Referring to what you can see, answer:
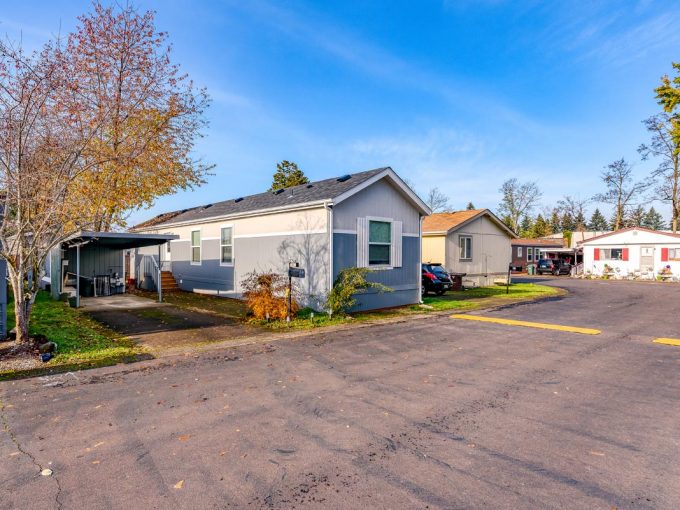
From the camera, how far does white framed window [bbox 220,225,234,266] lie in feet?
54.5

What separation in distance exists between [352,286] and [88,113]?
513 inches

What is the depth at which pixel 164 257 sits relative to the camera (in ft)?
72.9

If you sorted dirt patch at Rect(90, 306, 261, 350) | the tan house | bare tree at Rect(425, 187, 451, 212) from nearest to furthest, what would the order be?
dirt patch at Rect(90, 306, 261, 350) → the tan house → bare tree at Rect(425, 187, 451, 212)

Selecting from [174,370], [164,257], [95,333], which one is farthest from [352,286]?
[164,257]

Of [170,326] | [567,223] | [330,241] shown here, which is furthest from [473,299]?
[567,223]

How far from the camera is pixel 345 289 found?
11.5 meters

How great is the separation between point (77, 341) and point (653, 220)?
406 feet

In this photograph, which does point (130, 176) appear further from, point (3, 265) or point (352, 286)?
point (352, 286)

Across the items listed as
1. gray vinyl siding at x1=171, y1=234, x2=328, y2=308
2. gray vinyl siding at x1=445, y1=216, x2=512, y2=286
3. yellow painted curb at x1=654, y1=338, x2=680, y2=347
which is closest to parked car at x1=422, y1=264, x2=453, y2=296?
gray vinyl siding at x1=445, y1=216, x2=512, y2=286

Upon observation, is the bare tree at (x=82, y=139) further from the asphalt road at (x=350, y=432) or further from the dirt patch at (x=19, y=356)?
the asphalt road at (x=350, y=432)

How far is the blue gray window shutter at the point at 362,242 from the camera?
1263 centimetres

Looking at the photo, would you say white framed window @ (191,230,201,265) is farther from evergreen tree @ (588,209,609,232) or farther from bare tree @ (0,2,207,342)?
evergreen tree @ (588,209,609,232)

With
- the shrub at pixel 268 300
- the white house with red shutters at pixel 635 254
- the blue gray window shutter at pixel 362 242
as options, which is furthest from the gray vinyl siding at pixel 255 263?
the white house with red shutters at pixel 635 254

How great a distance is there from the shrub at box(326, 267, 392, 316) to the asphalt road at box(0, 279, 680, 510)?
3754 millimetres
